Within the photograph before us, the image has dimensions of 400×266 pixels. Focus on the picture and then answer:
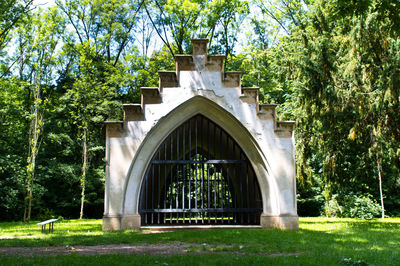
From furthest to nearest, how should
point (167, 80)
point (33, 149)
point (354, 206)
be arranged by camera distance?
point (354, 206), point (33, 149), point (167, 80)

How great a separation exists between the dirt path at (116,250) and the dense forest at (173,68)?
8121 mm


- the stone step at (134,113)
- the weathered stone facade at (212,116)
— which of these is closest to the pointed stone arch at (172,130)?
the weathered stone facade at (212,116)

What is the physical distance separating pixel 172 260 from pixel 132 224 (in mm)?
5232

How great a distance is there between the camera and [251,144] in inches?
437

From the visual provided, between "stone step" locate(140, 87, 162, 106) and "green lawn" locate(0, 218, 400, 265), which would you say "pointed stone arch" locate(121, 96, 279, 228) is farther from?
"green lawn" locate(0, 218, 400, 265)

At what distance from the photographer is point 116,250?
6773 mm

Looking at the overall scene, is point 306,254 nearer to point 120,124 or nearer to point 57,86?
point 120,124

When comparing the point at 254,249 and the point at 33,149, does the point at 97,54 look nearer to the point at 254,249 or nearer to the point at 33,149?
the point at 33,149

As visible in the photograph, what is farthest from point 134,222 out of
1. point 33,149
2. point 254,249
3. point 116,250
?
point 33,149

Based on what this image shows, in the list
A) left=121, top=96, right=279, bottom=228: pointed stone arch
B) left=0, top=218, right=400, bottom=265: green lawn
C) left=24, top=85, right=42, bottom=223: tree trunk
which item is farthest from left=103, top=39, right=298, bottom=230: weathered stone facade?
→ left=24, top=85, right=42, bottom=223: tree trunk

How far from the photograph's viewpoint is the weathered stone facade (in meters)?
10.7

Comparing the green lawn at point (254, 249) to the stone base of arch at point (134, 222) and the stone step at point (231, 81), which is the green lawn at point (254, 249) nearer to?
the stone base of arch at point (134, 222)

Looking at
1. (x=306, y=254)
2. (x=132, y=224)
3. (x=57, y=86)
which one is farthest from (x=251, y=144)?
(x=57, y=86)

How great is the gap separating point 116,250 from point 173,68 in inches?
763
